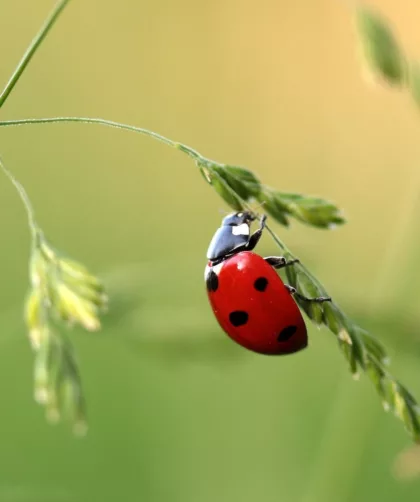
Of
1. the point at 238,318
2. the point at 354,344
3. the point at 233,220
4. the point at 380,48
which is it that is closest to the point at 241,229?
the point at 233,220

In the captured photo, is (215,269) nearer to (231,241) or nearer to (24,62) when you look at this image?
(231,241)

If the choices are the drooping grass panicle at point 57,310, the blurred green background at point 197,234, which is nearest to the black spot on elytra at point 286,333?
the blurred green background at point 197,234

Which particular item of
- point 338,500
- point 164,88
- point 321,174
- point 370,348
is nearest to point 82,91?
point 164,88

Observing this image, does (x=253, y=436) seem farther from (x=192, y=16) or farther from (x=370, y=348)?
(x=192, y=16)

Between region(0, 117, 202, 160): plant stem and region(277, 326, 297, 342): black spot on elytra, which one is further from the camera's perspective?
region(277, 326, 297, 342): black spot on elytra

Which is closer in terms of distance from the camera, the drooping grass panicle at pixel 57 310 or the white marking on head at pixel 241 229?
the drooping grass panicle at pixel 57 310

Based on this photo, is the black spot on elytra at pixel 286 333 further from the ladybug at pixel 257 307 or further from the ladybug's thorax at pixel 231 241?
the ladybug's thorax at pixel 231 241

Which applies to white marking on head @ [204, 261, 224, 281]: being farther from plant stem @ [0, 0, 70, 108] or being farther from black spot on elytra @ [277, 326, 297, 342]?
plant stem @ [0, 0, 70, 108]

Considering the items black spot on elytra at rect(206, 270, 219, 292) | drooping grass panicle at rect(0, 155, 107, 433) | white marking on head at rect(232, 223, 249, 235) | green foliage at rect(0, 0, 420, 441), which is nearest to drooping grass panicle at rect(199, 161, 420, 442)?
green foliage at rect(0, 0, 420, 441)
